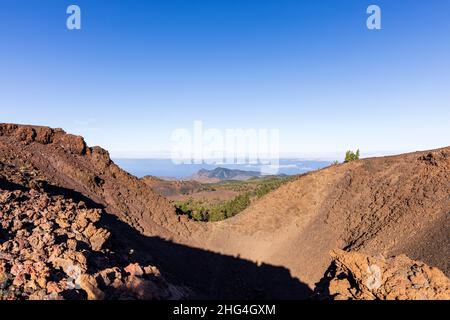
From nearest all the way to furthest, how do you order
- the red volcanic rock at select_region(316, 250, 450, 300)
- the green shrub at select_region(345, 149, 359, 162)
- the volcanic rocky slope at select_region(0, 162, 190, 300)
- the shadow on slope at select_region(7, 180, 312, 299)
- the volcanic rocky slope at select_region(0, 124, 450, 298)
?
the volcanic rocky slope at select_region(0, 162, 190, 300) → the red volcanic rock at select_region(316, 250, 450, 300) → the volcanic rocky slope at select_region(0, 124, 450, 298) → the shadow on slope at select_region(7, 180, 312, 299) → the green shrub at select_region(345, 149, 359, 162)

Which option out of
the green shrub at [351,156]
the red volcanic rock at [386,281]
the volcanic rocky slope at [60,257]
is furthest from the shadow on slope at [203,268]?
the green shrub at [351,156]

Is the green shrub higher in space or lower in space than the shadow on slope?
higher

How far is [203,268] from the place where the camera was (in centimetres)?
3991

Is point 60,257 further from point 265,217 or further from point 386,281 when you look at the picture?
point 265,217

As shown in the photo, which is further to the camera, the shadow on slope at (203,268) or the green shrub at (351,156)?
the green shrub at (351,156)

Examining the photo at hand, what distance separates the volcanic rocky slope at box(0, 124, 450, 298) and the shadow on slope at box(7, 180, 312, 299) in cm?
13

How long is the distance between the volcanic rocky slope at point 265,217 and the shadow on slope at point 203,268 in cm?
13

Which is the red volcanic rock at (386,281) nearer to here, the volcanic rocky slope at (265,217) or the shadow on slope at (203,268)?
the volcanic rocky slope at (265,217)

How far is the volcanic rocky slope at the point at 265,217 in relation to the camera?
34.3 meters

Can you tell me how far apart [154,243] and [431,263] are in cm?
2871

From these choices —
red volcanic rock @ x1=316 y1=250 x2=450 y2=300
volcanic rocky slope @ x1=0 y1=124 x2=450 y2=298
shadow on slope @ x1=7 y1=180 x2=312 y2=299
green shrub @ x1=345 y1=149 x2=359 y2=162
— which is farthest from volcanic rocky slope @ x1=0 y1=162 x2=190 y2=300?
green shrub @ x1=345 y1=149 x2=359 y2=162

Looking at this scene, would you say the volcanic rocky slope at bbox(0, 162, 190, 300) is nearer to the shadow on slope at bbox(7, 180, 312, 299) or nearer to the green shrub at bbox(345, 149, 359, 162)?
the shadow on slope at bbox(7, 180, 312, 299)

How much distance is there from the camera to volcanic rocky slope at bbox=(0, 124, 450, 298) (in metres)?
34.3
